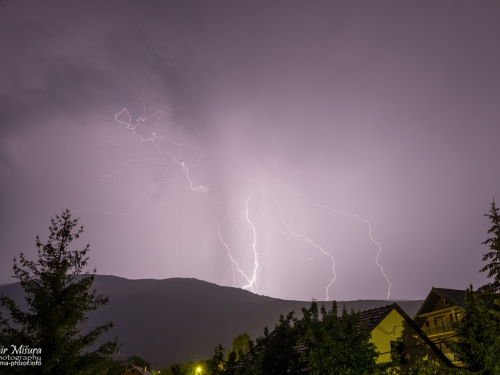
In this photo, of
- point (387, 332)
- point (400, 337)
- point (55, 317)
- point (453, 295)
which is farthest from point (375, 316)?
point (453, 295)

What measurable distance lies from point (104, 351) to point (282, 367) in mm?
6752

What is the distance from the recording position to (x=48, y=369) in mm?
11664

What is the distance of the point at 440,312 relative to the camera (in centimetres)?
3547

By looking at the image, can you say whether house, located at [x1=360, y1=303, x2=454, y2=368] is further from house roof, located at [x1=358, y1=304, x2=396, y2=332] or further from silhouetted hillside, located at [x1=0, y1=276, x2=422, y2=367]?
silhouetted hillside, located at [x1=0, y1=276, x2=422, y2=367]

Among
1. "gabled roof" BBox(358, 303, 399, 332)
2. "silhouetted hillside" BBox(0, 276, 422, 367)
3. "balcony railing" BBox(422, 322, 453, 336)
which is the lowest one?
"silhouetted hillside" BBox(0, 276, 422, 367)

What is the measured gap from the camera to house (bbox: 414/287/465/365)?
33.5 m

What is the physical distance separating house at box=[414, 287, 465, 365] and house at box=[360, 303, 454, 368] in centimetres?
1784

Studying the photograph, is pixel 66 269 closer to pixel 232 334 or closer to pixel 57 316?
pixel 57 316

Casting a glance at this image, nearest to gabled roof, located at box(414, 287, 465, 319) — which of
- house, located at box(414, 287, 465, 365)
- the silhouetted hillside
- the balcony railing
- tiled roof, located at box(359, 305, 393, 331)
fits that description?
house, located at box(414, 287, 465, 365)

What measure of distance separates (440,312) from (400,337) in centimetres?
2191

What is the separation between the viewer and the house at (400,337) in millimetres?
16969

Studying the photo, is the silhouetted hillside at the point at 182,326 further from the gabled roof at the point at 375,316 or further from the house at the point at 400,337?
the house at the point at 400,337

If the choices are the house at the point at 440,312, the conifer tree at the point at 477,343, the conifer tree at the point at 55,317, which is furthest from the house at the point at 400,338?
the house at the point at 440,312

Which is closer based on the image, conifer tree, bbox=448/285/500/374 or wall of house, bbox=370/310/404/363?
conifer tree, bbox=448/285/500/374
